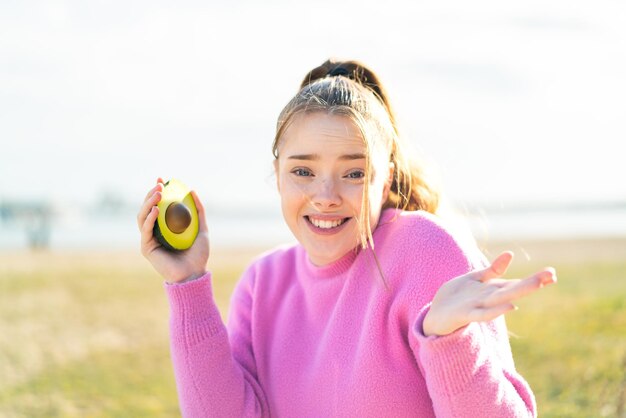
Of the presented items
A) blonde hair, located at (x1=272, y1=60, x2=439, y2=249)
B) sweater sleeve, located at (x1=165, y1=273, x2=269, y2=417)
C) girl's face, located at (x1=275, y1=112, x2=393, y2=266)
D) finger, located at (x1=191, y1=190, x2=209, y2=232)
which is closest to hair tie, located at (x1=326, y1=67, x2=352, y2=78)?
blonde hair, located at (x1=272, y1=60, x2=439, y2=249)

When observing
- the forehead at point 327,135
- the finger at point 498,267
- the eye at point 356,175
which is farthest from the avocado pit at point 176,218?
the finger at point 498,267

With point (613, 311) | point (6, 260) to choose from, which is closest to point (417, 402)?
point (613, 311)

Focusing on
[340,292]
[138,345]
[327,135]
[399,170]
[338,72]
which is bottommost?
[138,345]

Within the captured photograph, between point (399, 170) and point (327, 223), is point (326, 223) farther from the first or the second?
point (399, 170)

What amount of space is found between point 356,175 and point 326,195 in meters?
0.13

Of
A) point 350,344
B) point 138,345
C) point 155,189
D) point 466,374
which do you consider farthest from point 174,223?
point 138,345

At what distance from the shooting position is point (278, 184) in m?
2.73

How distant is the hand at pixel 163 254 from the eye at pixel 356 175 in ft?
1.91

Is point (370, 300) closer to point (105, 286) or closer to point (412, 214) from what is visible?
point (412, 214)

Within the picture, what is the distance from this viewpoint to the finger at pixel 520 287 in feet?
5.69

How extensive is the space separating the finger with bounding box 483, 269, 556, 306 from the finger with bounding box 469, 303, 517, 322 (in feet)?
0.03

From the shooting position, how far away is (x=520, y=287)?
5.78ft

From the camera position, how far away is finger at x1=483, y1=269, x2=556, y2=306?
173 cm

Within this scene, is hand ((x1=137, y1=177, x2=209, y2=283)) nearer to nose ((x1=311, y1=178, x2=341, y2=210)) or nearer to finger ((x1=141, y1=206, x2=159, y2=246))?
finger ((x1=141, y1=206, x2=159, y2=246))
